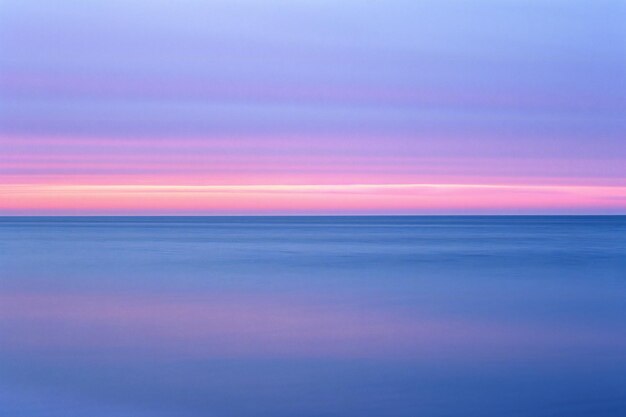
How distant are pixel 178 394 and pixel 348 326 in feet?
12.1

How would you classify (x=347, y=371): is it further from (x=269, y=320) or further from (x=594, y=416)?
(x=269, y=320)

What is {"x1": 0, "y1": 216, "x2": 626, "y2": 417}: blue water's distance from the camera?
5.86 meters

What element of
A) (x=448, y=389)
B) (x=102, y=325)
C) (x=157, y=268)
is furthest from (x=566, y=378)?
(x=157, y=268)

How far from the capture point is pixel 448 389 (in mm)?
6238

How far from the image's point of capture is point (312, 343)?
8.24 meters

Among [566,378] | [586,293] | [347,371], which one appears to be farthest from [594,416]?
[586,293]

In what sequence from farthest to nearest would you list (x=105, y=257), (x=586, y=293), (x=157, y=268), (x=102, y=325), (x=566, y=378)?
(x=105, y=257) → (x=157, y=268) → (x=586, y=293) → (x=102, y=325) → (x=566, y=378)

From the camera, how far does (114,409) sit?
564 centimetres

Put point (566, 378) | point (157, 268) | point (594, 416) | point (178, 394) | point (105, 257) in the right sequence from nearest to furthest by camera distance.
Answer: point (594, 416)
point (178, 394)
point (566, 378)
point (157, 268)
point (105, 257)

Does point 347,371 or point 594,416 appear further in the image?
point 347,371

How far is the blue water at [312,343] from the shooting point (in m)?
5.86

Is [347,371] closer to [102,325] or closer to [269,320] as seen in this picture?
[269,320]

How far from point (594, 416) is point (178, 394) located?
3.16 m

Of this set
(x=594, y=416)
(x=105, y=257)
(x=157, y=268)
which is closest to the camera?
(x=594, y=416)
